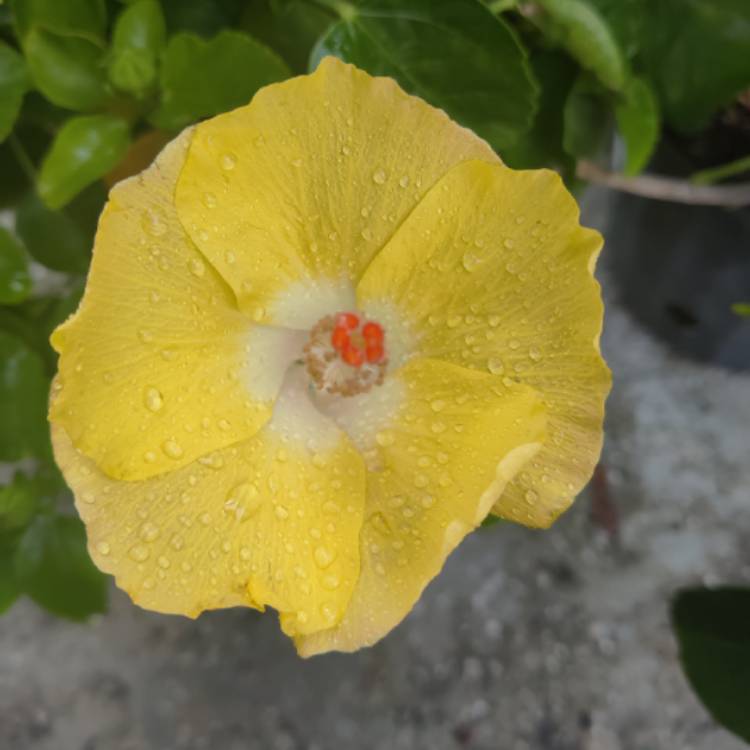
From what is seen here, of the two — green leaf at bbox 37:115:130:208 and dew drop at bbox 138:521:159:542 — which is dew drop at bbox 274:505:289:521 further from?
green leaf at bbox 37:115:130:208

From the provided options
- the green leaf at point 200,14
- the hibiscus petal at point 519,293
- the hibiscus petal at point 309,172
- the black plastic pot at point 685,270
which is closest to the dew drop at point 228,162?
the hibiscus petal at point 309,172

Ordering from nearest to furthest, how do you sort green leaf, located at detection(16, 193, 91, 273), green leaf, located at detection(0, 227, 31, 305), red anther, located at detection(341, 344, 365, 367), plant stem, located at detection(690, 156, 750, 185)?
red anther, located at detection(341, 344, 365, 367) → green leaf, located at detection(0, 227, 31, 305) → green leaf, located at detection(16, 193, 91, 273) → plant stem, located at detection(690, 156, 750, 185)

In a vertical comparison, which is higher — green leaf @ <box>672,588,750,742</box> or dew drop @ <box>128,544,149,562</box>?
dew drop @ <box>128,544,149,562</box>

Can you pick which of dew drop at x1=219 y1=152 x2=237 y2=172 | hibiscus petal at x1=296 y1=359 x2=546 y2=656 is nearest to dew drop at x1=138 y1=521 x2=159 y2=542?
hibiscus petal at x1=296 y1=359 x2=546 y2=656

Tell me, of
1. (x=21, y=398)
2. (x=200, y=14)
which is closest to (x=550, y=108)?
(x=200, y=14)

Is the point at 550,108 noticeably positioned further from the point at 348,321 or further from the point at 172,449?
the point at 172,449

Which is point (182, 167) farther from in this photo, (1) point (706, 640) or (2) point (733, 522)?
(2) point (733, 522)

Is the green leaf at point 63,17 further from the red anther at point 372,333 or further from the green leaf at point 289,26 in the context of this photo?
the red anther at point 372,333
